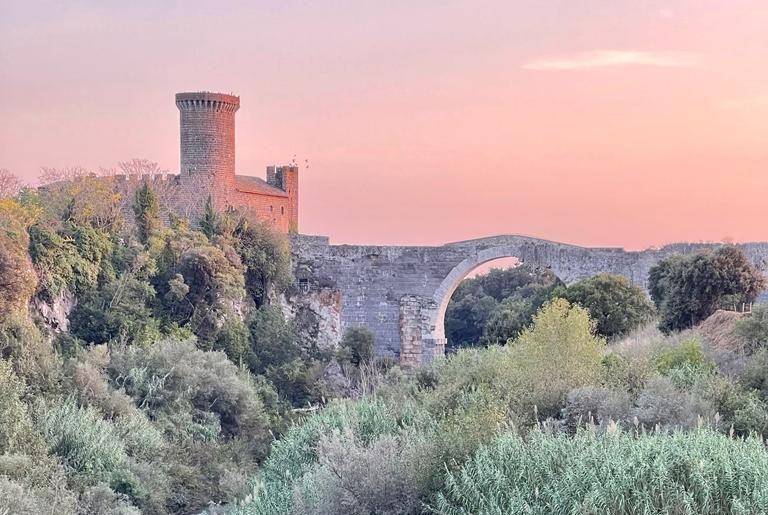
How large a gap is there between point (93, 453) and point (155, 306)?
6858 mm

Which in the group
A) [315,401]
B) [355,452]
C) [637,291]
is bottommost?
[315,401]

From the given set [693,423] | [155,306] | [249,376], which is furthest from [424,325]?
[693,423]

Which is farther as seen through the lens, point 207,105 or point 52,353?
point 207,105

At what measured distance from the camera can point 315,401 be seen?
20578mm

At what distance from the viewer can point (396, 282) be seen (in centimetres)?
2372

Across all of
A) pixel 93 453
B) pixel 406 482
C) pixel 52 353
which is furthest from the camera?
pixel 52 353

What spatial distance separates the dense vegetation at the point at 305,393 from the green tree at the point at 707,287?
0.04 meters

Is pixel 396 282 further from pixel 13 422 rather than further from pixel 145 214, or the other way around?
pixel 13 422

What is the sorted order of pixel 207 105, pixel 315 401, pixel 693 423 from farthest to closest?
1. pixel 207 105
2. pixel 315 401
3. pixel 693 423

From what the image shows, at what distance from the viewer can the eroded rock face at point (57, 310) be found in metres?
16.5

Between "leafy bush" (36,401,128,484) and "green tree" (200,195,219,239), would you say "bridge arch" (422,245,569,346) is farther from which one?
"leafy bush" (36,401,128,484)

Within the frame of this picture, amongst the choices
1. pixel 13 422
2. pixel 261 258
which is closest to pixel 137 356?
pixel 13 422

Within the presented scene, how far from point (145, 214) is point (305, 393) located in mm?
5170

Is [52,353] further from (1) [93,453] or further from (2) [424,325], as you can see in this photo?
(2) [424,325]
